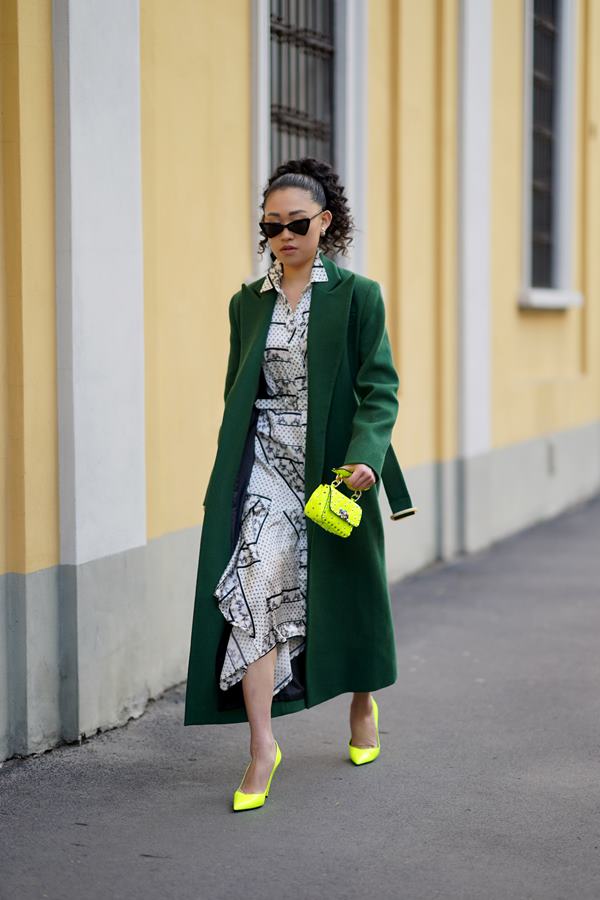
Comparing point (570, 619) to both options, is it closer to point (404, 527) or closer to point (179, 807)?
point (404, 527)

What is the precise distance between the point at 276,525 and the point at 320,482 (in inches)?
7.4

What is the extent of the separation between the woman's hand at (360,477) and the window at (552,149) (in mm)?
6853

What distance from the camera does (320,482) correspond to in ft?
14.2

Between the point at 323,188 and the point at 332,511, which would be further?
the point at 323,188

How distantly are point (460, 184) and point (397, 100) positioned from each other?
3.13ft

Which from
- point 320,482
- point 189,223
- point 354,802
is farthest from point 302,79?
point 354,802

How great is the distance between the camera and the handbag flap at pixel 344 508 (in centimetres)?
412

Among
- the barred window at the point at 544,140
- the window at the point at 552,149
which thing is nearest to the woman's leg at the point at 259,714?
the window at the point at 552,149

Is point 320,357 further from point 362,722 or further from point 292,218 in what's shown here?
point 362,722

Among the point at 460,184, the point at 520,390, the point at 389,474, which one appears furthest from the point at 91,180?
the point at 520,390

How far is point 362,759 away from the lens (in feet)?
15.6

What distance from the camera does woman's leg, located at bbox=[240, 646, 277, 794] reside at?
168 inches

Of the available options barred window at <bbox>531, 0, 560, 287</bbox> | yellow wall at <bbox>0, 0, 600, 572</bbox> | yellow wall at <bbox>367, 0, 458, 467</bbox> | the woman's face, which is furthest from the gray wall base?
barred window at <bbox>531, 0, 560, 287</bbox>

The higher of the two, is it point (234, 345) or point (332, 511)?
point (234, 345)
